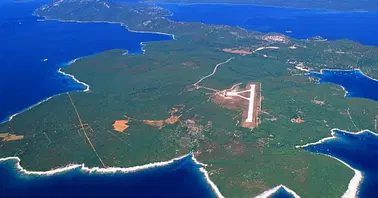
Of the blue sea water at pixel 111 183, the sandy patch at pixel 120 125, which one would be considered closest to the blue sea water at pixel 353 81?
the blue sea water at pixel 111 183

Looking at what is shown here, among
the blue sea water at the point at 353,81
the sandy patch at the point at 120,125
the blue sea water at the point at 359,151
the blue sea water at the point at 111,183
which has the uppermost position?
the blue sea water at the point at 353,81

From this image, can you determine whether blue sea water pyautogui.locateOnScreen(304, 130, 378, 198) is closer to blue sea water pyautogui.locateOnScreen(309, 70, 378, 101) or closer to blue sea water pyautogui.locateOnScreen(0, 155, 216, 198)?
blue sea water pyautogui.locateOnScreen(0, 155, 216, 198)

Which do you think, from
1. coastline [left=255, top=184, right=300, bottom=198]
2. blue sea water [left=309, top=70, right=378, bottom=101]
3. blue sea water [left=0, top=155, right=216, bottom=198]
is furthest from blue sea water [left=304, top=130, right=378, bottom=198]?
blue sea water [left=309, top=70, right=378, bottom=101]

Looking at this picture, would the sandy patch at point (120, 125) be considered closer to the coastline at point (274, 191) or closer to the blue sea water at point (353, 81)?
the coastline at point (274, 191)

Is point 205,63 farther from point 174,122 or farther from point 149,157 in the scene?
point 149,157

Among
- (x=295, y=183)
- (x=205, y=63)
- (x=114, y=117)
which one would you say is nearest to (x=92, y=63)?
(x=205, y=63)

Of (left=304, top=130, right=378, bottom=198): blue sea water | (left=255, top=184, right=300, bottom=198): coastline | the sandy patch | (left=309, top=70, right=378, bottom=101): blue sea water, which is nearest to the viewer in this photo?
(left=255, top=184, right=300, bottom=198): coastline

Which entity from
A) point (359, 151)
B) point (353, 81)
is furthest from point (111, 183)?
point (353, 81)

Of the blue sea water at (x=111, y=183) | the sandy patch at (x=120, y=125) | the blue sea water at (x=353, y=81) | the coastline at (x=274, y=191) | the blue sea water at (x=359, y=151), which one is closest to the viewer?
the coastline at (x=274, y=191)
